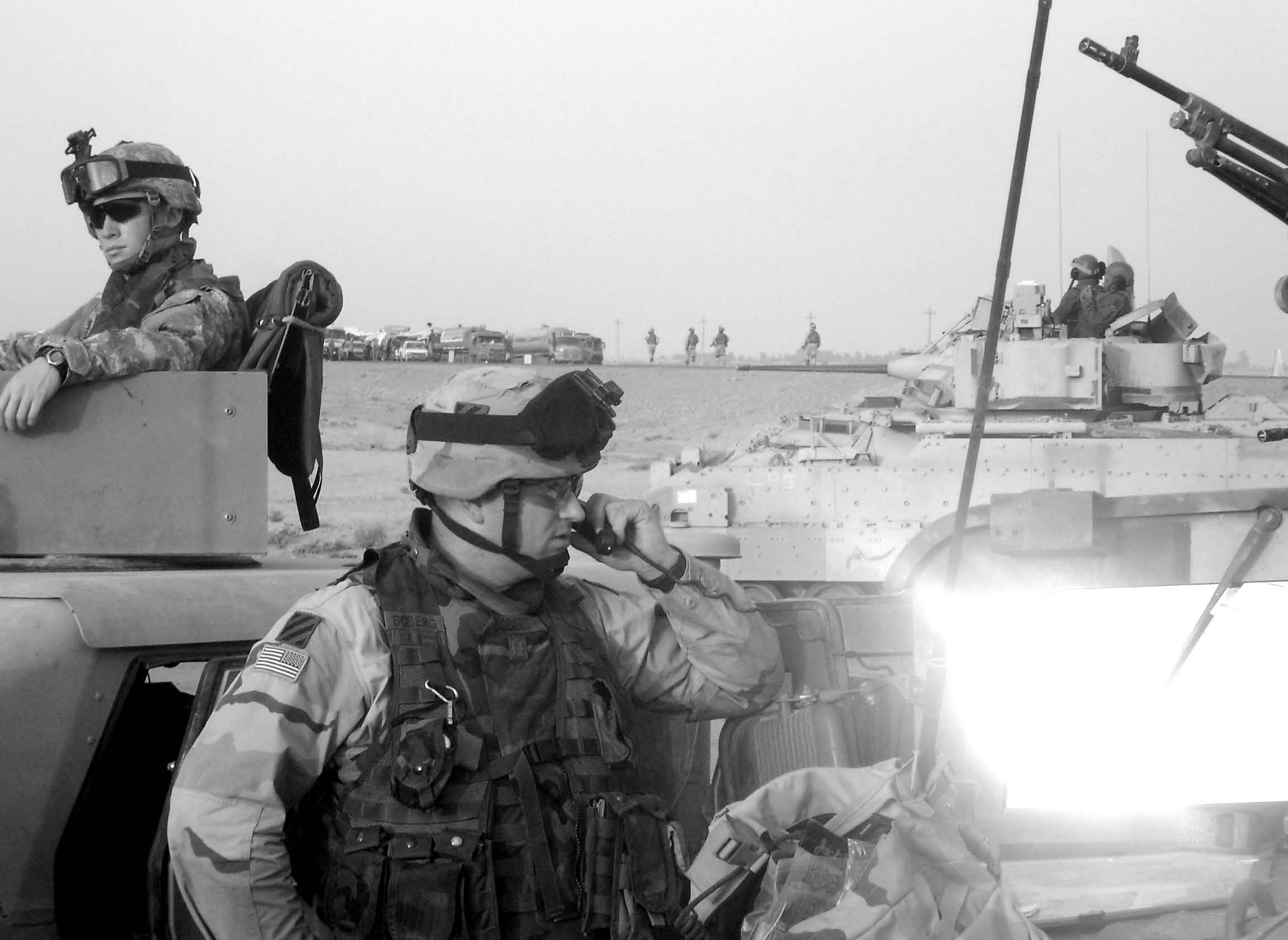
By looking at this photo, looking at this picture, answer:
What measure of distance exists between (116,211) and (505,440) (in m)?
1.84

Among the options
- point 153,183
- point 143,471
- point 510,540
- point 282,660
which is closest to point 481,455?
point 510,540

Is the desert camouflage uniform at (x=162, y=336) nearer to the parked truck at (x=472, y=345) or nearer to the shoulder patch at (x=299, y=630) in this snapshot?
the shoulder patch at (x=299, y=630)

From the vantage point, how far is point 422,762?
2.57m

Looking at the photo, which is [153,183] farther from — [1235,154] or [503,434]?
[1235,154]

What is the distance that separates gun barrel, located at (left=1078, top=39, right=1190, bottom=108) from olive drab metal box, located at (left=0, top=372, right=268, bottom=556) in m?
2.25

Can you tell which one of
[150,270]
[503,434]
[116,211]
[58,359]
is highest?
[116,211]

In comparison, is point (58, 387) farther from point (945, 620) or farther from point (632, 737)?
point (945, 620)

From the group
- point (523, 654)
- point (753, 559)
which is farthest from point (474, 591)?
point (753, 559)

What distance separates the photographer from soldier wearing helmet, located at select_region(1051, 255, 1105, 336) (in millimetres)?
15000

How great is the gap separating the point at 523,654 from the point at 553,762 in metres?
0.21

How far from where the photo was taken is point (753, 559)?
13414 millimetres

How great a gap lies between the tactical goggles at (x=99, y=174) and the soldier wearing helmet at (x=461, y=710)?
1.43 metres

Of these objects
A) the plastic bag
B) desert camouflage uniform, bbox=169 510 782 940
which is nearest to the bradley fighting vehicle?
the plastic bag

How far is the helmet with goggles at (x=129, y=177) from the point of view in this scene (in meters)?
4.00
